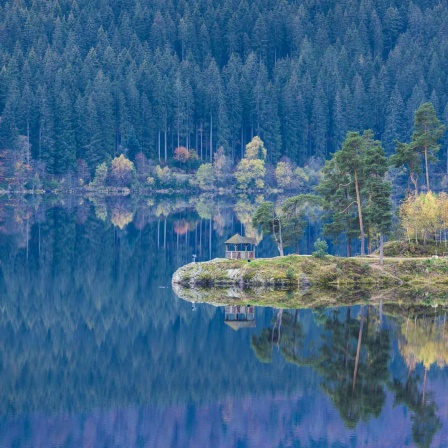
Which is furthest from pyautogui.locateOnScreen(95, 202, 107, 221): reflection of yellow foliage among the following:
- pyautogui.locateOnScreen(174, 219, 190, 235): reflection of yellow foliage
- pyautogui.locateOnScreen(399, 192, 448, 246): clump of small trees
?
pyautogui.locateOnScreen(399, 192, 448, 246): clump of small trees

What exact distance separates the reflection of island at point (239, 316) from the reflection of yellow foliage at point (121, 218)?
170ft

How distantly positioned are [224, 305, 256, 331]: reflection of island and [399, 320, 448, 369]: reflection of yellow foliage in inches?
322

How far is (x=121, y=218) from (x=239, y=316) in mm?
65647

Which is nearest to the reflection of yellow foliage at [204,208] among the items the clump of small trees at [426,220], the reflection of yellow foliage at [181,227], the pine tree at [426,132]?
the reflection of yellow foliage at [181,227]

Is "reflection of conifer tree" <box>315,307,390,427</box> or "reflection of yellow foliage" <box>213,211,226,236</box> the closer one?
"reflection of conifer tree" <box>315,307,390,427</box>

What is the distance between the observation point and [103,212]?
429 feet

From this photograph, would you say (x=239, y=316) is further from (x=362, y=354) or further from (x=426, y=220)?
(x=426, y=220)

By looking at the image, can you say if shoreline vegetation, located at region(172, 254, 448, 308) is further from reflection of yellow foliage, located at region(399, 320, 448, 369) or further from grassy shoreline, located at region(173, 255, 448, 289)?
reflection of yellow foliage, located at region(399, 320, 448, 369)

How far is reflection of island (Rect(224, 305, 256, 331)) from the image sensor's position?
5528cm

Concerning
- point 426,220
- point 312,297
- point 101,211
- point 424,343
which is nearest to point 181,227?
point 101,211

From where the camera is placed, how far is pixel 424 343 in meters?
51.1

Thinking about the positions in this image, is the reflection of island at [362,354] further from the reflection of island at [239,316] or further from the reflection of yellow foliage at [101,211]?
the reflection of yellow foliage at [101,211]

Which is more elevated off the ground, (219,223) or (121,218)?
(121,218)

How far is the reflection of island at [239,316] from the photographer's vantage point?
181ft
